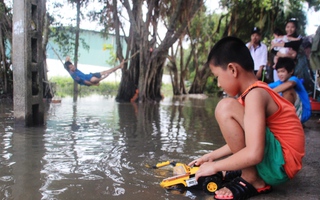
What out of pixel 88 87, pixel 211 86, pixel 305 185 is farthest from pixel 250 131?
pixel 211 86

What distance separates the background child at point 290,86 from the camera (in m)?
4.01

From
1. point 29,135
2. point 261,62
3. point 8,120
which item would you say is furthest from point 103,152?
point 261,62

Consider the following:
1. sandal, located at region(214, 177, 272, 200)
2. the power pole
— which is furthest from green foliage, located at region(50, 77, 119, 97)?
sandal, located at region(214, 177, 272, 200)

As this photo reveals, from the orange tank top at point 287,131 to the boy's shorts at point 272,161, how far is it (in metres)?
0.03

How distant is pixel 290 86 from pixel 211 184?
2.55m

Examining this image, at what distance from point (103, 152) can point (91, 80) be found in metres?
6.64

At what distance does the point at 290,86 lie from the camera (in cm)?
402

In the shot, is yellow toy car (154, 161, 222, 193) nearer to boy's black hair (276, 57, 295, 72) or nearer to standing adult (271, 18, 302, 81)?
boy's black hair (276, 57, 295, 72)

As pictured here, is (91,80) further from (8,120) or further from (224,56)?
(224,56)

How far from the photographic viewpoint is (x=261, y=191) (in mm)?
1922

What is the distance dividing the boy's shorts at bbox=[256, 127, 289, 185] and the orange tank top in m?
0.03

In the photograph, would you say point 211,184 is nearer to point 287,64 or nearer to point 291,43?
point 287,64

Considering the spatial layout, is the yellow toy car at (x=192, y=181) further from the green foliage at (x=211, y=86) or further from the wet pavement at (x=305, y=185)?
the green foliage at (x=211, y=86)

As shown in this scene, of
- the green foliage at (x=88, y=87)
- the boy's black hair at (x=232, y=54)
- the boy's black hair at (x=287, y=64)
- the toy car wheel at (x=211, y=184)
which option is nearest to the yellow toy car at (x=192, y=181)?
the toy car wheel at (x=211, y=184)
